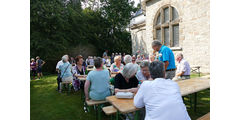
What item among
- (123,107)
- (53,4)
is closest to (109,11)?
(53,4)

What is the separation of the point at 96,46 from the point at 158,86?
21.1 meters

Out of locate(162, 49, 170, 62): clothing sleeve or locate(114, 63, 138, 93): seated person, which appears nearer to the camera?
locate(114, 63, 138, 93): seated person

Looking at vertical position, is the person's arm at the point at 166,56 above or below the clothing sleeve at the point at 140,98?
above

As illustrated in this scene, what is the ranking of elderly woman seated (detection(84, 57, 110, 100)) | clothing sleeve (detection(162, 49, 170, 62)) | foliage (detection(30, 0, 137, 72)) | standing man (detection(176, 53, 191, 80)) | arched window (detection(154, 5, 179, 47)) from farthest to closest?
foliage (detection(30, 0, 137, 72))
arched window (detection(154, 5, 179, 47))
standing man (detection(176, 53, 191, 80))
clothing sleeve (detection(162, 49, 170, 62))
elderly woman seated (detection(84, 57, 110, 100))

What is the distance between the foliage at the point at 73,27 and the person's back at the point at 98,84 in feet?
41.9

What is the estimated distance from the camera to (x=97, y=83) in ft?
10.1

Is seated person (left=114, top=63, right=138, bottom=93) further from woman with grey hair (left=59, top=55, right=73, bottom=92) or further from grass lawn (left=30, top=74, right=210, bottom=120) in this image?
woman with grey hair (left=59, top=55, right=73, bottom=92)

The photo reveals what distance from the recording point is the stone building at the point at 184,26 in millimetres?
9445

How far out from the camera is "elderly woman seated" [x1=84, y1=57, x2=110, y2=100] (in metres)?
3.04

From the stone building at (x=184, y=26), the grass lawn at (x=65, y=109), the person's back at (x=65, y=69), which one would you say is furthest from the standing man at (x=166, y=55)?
the stone building at (x=184, y=26)

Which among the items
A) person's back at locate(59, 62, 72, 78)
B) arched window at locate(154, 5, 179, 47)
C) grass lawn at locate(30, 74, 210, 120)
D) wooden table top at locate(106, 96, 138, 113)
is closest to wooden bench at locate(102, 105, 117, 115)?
wooden table top at locate(106, 96, 138, 113)

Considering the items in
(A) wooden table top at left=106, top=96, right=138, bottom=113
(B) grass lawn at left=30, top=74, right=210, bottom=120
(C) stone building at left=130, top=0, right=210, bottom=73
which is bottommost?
(B) grass lawn at left=30, top=74, right=210, bottom=120

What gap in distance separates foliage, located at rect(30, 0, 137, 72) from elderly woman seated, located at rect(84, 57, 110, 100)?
12736 mm

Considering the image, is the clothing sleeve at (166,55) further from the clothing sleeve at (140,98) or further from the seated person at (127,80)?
the clothing sleeve at (140,98)
